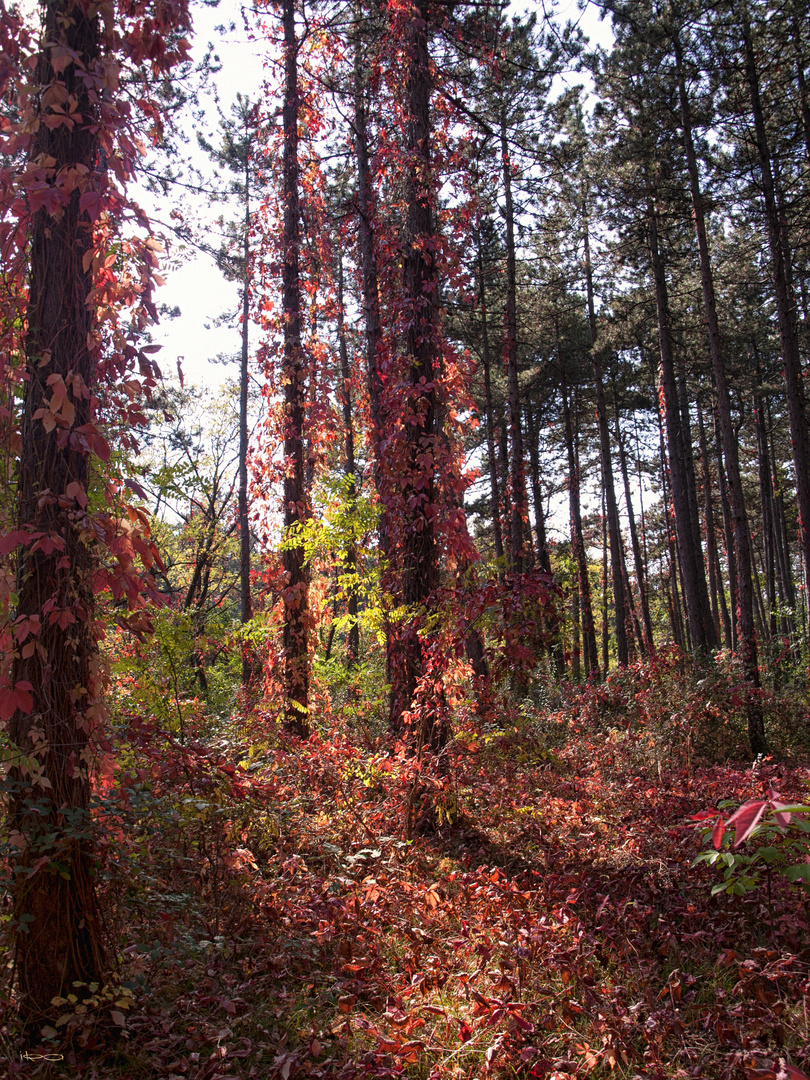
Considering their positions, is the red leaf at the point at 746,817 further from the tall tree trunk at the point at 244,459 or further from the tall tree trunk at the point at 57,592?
the tall tree trunk at the point at 244,459

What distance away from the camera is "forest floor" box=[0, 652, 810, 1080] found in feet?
9.45

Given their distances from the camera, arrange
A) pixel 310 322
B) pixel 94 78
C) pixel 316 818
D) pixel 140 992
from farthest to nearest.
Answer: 1. pixel 310 322
2. pixel 316 818
3. pixel 140 992
4. pixel 94 78

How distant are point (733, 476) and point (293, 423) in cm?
751

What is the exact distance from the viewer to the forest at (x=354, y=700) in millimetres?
2930

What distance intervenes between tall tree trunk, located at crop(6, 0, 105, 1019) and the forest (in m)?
0.02

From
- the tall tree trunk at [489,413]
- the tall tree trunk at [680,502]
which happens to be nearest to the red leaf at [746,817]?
the tall tree trunk at [680,502]

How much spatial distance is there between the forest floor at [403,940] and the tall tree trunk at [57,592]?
0.21 meters

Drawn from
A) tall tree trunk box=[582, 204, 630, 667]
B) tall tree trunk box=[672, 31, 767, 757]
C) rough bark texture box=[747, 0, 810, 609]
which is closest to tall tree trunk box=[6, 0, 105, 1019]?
tall tree trunk box=[672, 31, 767, 757]

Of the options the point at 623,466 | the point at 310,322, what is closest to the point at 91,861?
the point at 310,322

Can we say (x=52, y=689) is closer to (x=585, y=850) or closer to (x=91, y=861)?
(x=91, y=861)

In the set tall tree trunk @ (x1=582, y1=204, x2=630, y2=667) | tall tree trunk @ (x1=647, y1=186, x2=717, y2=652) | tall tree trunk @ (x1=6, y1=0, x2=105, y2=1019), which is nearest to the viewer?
tall tree trunk @ (x1=6, y1=0, x2=105, y2=1019)

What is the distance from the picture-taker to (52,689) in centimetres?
301

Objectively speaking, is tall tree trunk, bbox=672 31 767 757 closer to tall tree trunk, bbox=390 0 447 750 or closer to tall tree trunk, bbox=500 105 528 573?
tall tree trunk, bbox=500 105 528 573

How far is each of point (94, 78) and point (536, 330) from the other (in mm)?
17891
